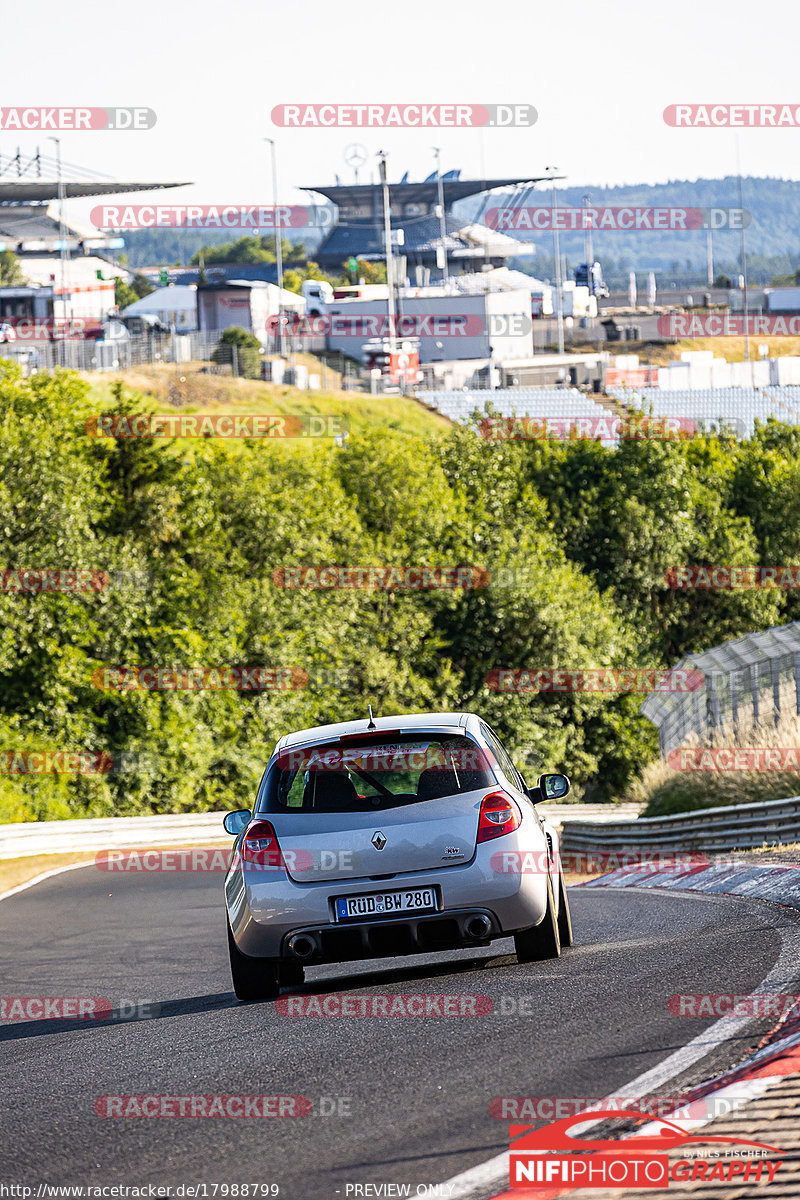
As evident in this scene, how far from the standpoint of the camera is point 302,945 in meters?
7.81

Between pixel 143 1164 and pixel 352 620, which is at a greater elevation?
pixel 143 1164

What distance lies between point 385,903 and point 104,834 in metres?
20.4

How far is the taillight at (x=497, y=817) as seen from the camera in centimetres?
790

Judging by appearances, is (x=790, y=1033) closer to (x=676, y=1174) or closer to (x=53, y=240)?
(x=676, y=1174)

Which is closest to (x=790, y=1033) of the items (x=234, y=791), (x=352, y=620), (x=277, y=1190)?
(x=277, y=1190)

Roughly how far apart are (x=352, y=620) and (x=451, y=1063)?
4119 centimetres

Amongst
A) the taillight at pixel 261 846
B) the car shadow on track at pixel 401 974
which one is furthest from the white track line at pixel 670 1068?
the taillight at pixel 261 846

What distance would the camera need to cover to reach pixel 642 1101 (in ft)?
16.7
